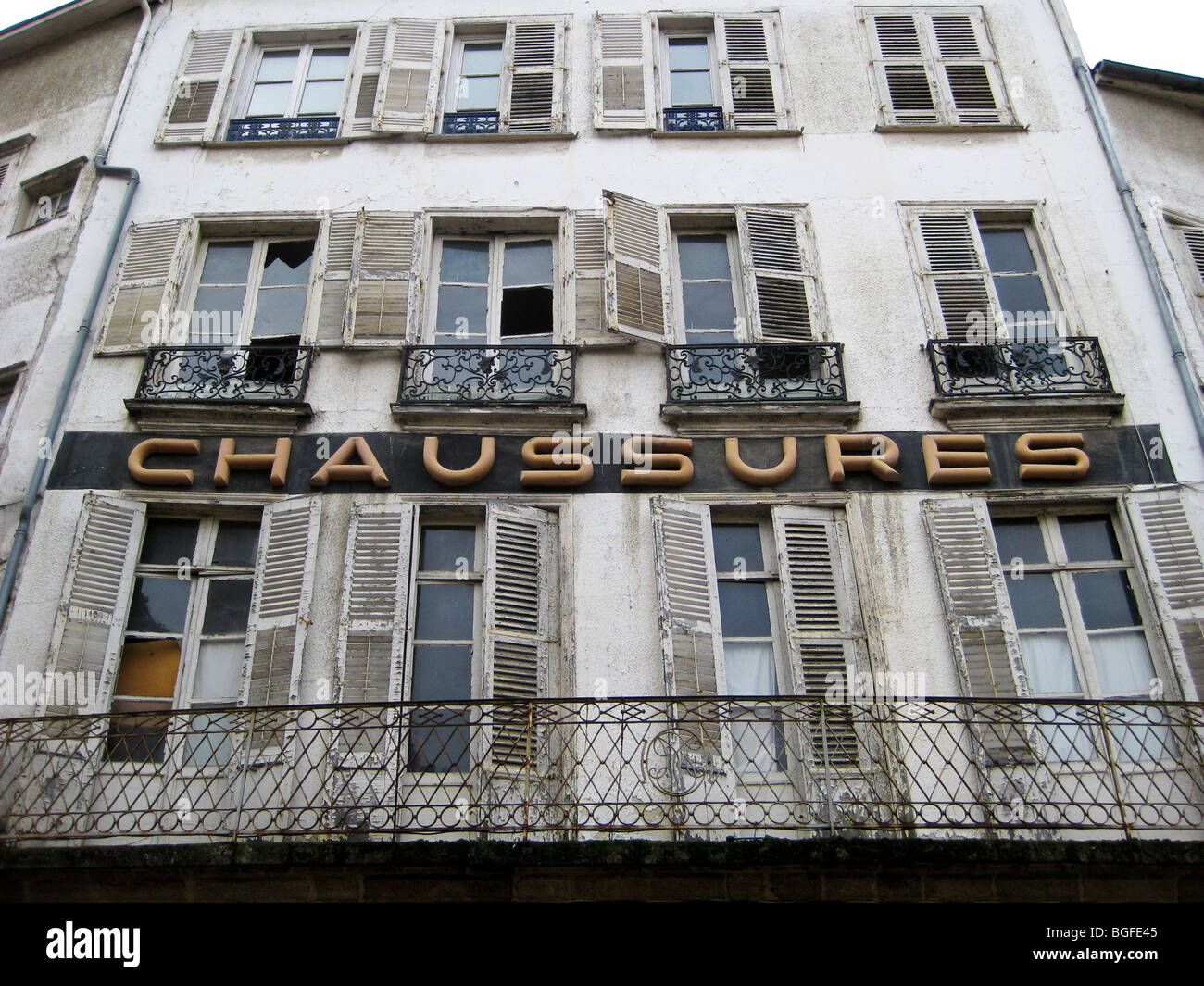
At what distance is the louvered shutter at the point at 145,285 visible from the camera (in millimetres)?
10196

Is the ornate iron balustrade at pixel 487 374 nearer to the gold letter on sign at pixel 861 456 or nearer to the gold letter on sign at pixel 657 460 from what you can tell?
the gold letter on sign at pixel 657 460

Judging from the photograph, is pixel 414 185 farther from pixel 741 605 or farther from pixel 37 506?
pixel 741 605

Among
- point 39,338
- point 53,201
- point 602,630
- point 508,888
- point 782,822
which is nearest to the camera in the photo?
point 508,888

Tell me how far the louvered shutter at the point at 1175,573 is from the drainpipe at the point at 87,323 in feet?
26.6

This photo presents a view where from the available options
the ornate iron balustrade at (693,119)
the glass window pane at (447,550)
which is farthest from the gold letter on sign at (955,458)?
the ornate iron balustrade at (693,119)

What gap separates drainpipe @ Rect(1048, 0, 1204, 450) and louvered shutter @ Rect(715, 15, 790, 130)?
2.81m

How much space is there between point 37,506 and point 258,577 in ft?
6.14

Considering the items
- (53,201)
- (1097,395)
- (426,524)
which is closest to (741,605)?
(426,524)

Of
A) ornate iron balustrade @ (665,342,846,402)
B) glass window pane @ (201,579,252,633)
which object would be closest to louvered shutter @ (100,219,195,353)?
glass window pane @ (201,579,252,633)

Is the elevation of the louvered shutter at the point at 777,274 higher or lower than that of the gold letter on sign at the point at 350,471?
higher

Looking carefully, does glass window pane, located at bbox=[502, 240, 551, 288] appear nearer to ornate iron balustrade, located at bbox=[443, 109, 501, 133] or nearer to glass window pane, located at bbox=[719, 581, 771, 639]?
ornate iron balustrade, located at bbox=[443, 109, 501, 133]

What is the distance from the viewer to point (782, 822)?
782 centimetres

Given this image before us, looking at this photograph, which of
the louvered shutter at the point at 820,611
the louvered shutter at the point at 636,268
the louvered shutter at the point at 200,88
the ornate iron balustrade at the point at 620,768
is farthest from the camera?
the louvered shutter at the point at 200,88
